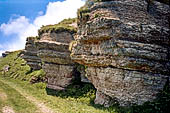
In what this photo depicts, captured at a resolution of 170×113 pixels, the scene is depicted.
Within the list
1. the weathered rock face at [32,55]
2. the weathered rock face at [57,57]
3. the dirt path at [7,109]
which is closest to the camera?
the dirt path at [7,109]

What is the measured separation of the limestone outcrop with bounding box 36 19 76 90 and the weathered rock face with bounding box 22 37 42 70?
37.9 ft

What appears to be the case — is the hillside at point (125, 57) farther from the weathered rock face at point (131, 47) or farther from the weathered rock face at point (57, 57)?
the weathered rock face at point (57, 57)

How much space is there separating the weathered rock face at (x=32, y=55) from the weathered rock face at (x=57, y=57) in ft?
38.5

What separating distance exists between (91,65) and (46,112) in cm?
658

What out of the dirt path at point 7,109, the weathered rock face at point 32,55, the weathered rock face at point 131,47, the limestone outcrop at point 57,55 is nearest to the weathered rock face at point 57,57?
the limestone outcrop at point 57,55

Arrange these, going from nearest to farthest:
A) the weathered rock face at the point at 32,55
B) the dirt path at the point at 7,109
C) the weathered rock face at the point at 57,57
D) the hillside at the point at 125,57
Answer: the dirt path at the point at 7,109 → the hillside at the point at 125,57 → the weathered rock face at the point at 57,57 → the weathered rock face at the point at 32,55

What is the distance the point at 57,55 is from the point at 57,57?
1.09ft

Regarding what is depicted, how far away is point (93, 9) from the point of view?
18.3 metres

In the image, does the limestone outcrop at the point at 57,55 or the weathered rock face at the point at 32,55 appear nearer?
the limestone outcrop at the point at 57,55

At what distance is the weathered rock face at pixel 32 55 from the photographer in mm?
39031

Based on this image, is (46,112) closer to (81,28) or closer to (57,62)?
(81,28)

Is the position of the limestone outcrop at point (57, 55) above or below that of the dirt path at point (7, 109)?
above

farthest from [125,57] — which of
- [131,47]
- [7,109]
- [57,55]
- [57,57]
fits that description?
[57,57]

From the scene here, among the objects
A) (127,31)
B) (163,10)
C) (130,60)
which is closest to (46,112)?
(130,60)
